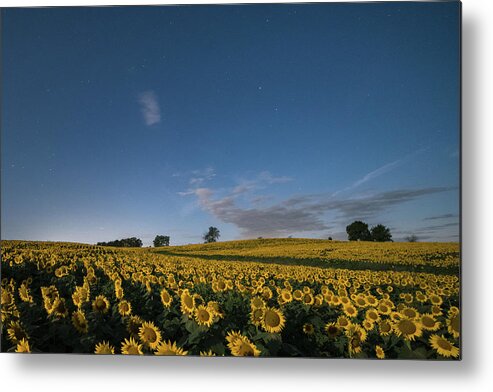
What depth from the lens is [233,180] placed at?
9.60ft

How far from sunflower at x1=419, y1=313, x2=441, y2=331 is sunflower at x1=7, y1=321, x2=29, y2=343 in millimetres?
2214

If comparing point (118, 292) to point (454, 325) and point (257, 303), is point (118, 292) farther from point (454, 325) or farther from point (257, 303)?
point (454, 325)

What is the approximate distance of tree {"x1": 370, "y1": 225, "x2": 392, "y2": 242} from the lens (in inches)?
111

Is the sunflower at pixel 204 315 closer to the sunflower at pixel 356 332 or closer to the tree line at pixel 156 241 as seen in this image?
the tree line at pixel 156 241

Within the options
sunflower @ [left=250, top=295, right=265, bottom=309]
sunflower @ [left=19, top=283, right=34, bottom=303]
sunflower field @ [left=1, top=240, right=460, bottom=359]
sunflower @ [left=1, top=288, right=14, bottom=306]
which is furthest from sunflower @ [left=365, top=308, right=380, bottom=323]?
sunflower @ [left=1, top=288, right=14, bottom=306]

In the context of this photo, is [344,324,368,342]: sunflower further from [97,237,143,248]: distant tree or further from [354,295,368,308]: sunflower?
[97,237,143,248]: distant tree

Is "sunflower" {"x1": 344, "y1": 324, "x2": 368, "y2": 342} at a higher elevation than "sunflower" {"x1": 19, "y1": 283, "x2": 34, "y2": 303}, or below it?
below

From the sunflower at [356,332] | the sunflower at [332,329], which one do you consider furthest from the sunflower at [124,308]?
the sunflower at [356,332]

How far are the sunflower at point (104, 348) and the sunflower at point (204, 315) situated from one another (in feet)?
1.66

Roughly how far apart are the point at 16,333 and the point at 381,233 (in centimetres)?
213

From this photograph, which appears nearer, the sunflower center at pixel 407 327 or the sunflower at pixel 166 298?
the sunflower center at pixel 407 327

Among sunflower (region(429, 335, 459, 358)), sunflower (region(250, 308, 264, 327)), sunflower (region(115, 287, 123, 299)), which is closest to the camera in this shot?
sunflower (region(429, 335, 459, 358))

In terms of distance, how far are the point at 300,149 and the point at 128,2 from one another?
52.4 inches

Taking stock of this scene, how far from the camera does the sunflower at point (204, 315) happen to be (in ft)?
9.35
